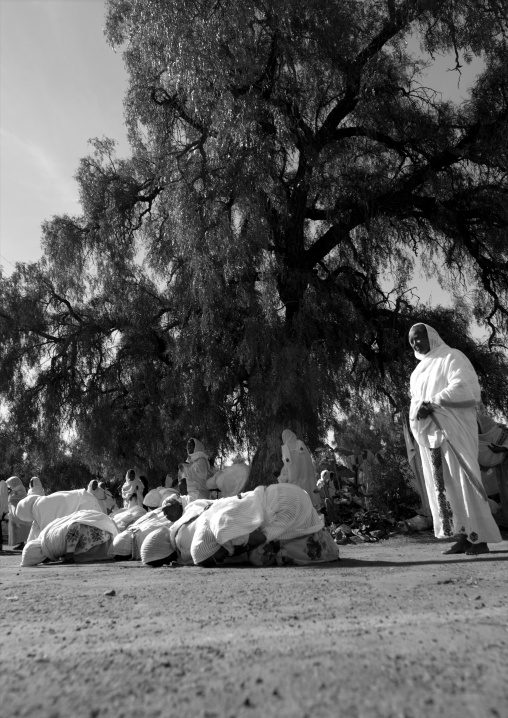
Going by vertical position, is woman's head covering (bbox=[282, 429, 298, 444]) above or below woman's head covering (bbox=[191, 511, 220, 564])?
above

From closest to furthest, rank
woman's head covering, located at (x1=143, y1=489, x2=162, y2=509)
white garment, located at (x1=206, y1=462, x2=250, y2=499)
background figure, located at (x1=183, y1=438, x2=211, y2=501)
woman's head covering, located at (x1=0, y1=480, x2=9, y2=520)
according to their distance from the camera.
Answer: woman's head covering, located at (x1=143, y1=489, x2=162, y2=509) < white garment, located at (x1=206, y1=462, x2=250, y2=499) < background figure, located at (x1=183, y1=438, x2=211, y2=501) < woman's head covering, located at (x1=0, y1=480, x2=9, y2=520)

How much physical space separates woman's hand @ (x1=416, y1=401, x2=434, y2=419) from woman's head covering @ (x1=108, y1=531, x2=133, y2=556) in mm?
4198

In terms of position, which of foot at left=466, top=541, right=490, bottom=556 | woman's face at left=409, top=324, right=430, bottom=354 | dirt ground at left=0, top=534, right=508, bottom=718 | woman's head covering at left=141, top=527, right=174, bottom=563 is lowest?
dirt ground at left=0, top=534, right=508, bottom=718

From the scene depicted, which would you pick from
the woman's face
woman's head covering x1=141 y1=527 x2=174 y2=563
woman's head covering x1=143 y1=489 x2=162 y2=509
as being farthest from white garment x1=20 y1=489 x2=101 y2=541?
the woman's face

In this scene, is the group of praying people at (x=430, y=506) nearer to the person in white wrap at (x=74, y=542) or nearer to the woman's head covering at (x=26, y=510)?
the person in white wrap at (x=74, y=542)

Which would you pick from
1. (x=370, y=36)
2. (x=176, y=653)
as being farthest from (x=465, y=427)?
(x=370, y=36)

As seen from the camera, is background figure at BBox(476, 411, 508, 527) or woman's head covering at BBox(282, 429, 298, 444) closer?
background figure at BBox(476, 411, 508, 527)

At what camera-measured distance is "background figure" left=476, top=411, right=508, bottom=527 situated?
32.4ft

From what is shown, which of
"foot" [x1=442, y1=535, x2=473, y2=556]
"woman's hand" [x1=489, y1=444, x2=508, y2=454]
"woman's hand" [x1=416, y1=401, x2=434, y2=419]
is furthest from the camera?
"woman's hand" [x1=489, y1=444, x2=508, y2=454]

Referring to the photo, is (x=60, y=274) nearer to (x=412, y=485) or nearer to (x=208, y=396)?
(x=208, y=396)

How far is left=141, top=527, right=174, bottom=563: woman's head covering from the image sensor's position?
7289 mm

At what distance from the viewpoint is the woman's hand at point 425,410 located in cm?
671

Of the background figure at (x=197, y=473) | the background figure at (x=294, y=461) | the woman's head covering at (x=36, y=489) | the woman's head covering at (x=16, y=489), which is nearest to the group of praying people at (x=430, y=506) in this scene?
the background figure at (x=294, y=461)

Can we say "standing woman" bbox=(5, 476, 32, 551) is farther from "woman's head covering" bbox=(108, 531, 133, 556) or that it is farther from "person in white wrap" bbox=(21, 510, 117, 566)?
"woman's head covering" bbox=(108, 531, 133, 556)
